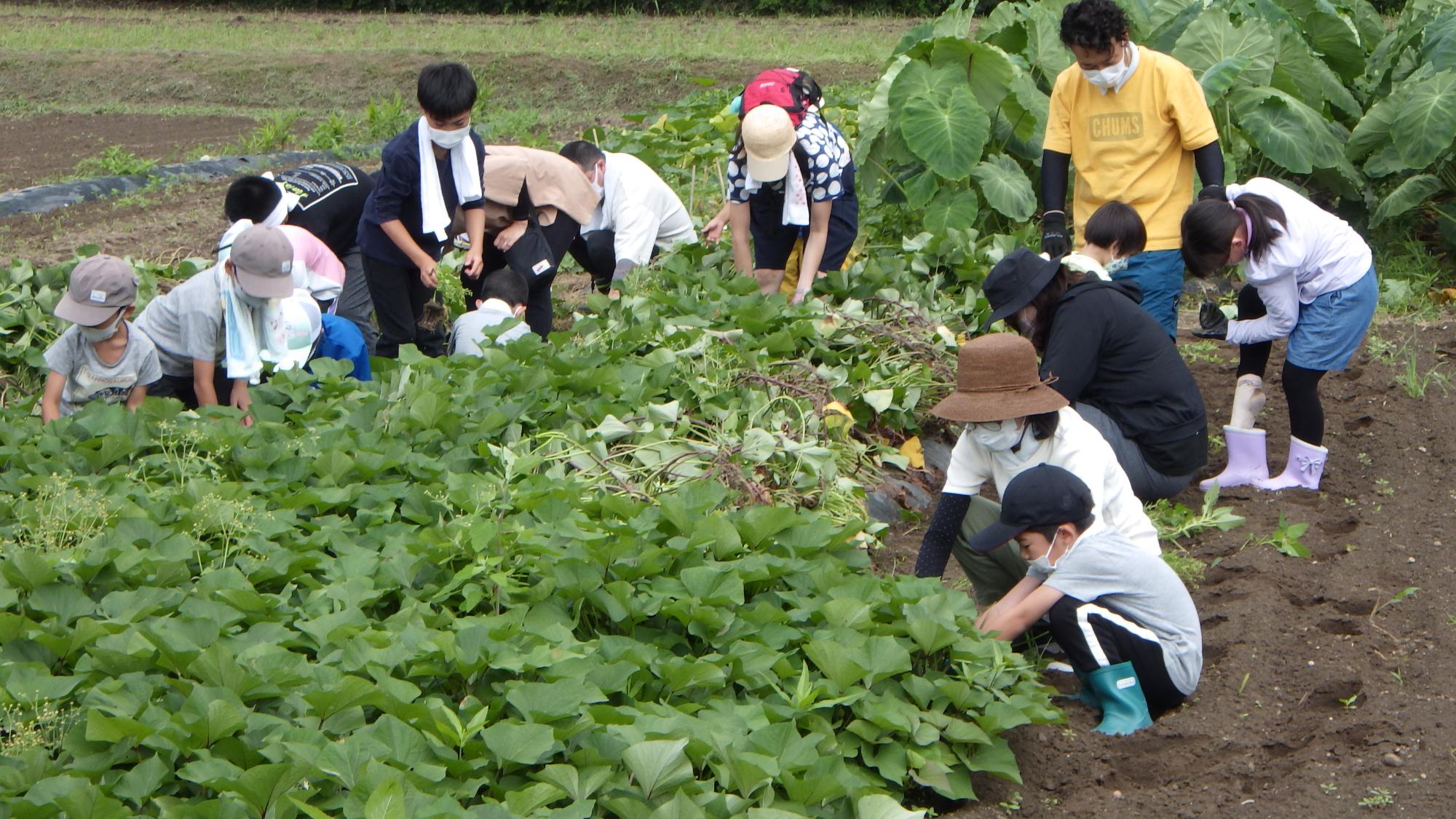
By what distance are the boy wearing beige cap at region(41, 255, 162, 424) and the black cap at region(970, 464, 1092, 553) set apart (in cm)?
299

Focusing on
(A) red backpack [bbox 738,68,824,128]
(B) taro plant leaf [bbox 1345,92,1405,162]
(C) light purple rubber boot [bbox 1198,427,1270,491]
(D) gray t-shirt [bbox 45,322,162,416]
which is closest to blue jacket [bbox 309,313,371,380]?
(D) gray t-shirt [bbox 45,322,162,416]

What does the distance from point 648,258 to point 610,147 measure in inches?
131

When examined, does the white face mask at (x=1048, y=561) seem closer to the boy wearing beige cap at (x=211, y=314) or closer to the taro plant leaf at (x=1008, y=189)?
the boy wearing beige cap at (x=211, y=314)

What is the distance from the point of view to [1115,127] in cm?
564

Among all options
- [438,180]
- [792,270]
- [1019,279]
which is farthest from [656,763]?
[792,270]

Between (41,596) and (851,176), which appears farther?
(851,176)

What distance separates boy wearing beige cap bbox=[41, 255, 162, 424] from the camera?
4.82m

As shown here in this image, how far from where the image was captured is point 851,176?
631cm

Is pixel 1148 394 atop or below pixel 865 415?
atop

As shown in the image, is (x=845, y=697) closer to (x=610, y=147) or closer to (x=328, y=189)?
→ (x=328, y=189)

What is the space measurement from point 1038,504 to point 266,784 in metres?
1.87

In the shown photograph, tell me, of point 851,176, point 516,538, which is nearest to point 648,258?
point 851,176

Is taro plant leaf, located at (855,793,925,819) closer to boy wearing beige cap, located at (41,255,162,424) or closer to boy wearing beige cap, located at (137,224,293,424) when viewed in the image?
boy wearing beige cap, located at (137,224,293,424)

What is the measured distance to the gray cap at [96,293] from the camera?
15.8 ft
